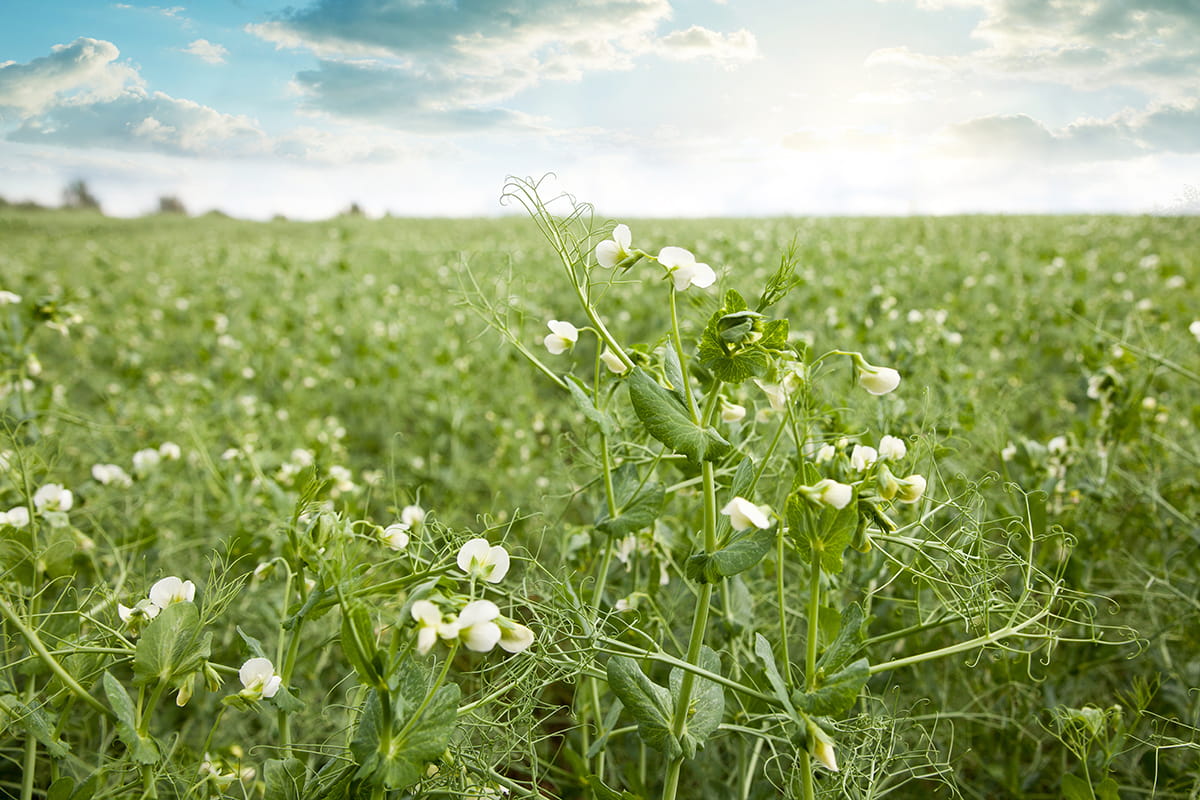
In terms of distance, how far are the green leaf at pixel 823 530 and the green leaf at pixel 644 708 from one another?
232 mm

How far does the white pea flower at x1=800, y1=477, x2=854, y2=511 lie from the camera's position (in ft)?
2.22

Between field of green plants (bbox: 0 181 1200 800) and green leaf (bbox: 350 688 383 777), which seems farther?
field of green plants (bbox: 0 181 1200 800)

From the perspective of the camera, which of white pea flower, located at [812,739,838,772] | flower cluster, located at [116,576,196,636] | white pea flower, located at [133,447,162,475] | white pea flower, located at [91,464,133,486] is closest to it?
white pea flower, located at [812,739,838,772]

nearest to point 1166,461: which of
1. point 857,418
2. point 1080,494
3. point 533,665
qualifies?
point 1080,494

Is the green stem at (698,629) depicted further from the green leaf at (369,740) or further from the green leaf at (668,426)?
the green leaf at (369,740)

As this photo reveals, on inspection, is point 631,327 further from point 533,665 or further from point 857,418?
point 533,665

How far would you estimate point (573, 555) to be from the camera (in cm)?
129

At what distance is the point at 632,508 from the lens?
0.93m

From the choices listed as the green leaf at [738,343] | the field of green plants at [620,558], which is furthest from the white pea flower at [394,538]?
A: the green leaf at [738,343]

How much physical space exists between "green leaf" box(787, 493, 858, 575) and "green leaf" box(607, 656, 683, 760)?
0.23 m

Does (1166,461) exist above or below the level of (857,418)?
below

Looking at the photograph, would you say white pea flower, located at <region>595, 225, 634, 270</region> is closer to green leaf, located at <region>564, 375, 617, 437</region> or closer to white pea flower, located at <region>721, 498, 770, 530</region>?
green leaf, located at <region>564, 375, 617, 437</region>

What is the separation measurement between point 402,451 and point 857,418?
1.84 metres

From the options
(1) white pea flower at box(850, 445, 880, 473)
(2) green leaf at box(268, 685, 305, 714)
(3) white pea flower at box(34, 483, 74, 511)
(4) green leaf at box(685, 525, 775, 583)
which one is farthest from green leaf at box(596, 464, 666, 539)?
(3) white pea flower at box(34, 483, 74, 511)
